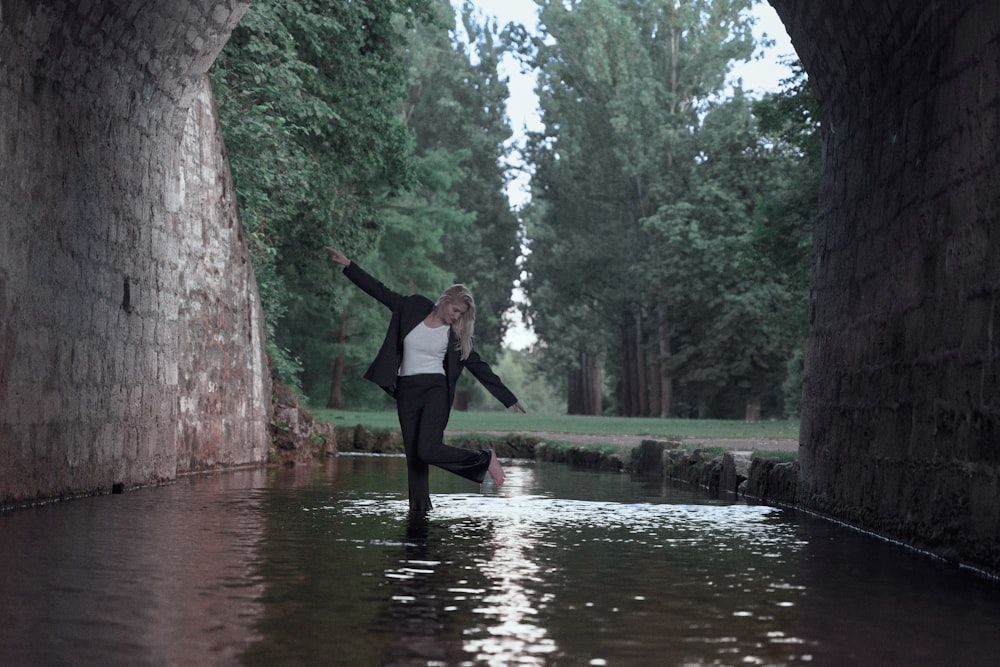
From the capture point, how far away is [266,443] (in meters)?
20.2

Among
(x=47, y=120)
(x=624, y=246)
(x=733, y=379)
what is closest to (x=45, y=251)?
(x=47, y=120)

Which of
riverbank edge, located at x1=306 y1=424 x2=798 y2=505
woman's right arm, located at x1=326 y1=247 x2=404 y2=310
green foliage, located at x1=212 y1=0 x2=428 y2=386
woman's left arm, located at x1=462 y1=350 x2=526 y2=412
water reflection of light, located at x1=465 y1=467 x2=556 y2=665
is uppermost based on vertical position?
green foliage, located at x1=212 y1=0 x2=428 y2=386

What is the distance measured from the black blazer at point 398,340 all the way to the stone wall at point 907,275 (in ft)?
8.97

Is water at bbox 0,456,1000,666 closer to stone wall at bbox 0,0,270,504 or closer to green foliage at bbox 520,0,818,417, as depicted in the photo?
stone wall at bbox 0,0,270,504

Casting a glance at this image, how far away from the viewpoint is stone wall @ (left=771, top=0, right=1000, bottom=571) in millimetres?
8242

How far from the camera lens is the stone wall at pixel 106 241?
10742 millimetres

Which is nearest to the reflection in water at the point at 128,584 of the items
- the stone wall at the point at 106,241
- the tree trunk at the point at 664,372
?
the stone wall at the point at 106,241

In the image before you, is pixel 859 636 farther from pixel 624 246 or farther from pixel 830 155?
pixel 624 246

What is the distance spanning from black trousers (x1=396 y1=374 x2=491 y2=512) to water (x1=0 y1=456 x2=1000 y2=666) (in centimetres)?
32

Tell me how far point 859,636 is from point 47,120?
308 inches

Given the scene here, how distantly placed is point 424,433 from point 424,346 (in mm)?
657

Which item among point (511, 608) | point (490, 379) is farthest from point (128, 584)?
point (490, 379)

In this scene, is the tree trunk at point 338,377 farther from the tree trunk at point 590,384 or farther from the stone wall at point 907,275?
the stone wall at point 907,275

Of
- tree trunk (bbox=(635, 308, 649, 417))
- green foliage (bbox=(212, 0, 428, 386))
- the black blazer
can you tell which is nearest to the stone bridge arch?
the black blazer
